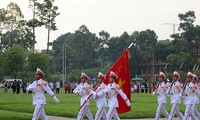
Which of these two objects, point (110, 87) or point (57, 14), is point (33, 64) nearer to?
point (57, 14)

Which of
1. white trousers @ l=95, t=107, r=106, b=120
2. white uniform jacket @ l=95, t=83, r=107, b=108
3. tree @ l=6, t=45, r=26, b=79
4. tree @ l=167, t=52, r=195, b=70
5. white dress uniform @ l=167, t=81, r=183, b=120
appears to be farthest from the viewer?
tree @ l=167, t=52, r=195, b=70

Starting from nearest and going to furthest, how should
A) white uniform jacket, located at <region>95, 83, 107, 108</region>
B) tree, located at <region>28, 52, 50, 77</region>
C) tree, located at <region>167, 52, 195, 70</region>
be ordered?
white uniform jacket, located at <region>95, 83, 107, 108</region>
tree, located at <region>28, 52, 50, 77</region>
tree, located at <region>167, 52, 195, 70</region>

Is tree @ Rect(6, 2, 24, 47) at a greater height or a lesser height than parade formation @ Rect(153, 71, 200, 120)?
greater

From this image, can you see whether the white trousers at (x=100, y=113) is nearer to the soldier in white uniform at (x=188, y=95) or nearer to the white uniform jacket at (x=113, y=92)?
the white uniform jacket at (x=113, y=92)

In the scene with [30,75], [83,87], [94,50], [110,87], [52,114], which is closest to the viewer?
[110,87]

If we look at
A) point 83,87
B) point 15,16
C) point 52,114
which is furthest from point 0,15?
point 83,87

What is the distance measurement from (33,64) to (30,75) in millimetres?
7589

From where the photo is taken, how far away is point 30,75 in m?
82.9

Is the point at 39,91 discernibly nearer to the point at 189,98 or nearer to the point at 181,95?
the point at 181,95

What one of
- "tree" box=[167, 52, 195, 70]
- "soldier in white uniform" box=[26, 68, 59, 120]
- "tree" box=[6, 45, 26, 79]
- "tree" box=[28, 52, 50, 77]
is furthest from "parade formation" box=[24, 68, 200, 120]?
"tree" box=[167, 52, 195, 70]

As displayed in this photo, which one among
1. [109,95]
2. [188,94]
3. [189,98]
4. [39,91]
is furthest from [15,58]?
[109,95]

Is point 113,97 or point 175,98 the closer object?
point 113,97

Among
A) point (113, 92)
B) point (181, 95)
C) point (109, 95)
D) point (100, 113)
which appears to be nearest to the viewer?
point (113, 92)

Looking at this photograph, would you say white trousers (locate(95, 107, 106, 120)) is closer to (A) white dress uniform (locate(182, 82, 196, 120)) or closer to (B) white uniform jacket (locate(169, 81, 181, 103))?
(B) white uniform jacket (locate(169, 81, 181, 103))
